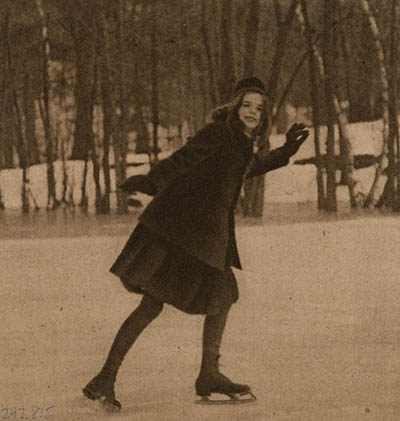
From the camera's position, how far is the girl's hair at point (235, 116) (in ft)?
14.9

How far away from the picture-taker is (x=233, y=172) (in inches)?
178

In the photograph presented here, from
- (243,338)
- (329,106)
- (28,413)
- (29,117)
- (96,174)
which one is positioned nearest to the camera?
(28,413)

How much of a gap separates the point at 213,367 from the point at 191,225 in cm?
67

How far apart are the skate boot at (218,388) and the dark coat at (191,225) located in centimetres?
33

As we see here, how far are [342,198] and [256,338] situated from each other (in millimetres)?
12574

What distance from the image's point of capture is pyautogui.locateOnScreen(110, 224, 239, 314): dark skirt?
4441 mm

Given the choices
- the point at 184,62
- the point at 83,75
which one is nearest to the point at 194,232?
the point at 83,75

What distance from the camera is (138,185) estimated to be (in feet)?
14.5

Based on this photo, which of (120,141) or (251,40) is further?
(120,141)

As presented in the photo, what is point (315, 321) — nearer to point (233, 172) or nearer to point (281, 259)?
point (233, 172)

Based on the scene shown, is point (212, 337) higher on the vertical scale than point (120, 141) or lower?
lower

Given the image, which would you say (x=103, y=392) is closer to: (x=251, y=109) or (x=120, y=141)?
(x=251, y=109)

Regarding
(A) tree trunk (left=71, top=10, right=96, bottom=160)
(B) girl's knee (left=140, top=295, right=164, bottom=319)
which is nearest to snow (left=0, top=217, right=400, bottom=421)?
(B) girl's knee (left=140, top=295, right=164, bottom=319)

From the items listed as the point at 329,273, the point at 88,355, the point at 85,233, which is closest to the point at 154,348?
the point at 88,355
